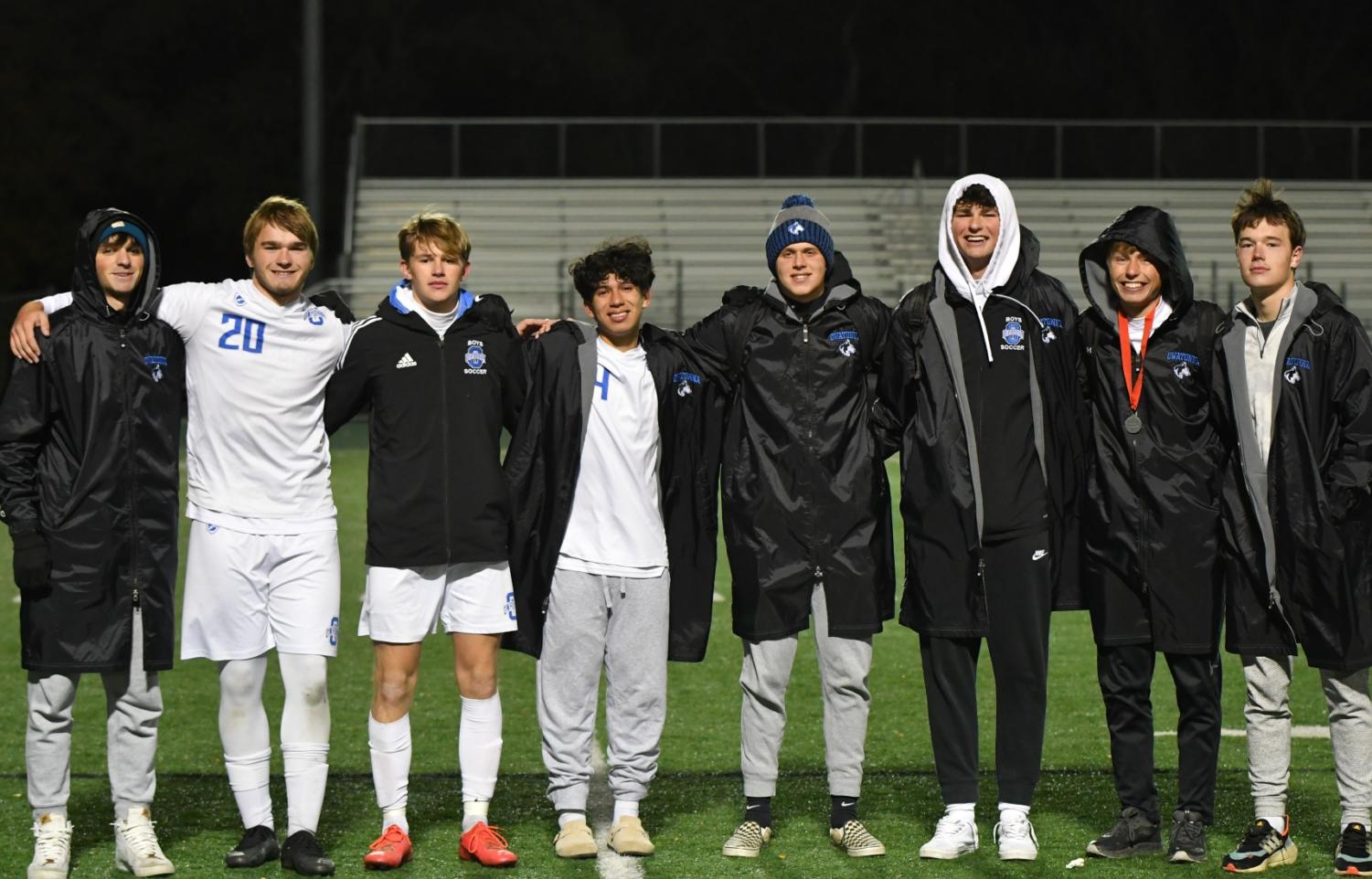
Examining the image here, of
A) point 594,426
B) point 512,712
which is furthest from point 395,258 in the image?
point 594,426

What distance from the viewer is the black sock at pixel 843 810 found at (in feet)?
18.6

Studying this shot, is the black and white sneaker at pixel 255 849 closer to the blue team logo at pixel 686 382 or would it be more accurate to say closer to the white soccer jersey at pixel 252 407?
the white soccer jersey at pixel 252 407

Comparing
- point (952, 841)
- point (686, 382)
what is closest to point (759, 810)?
point (952, 841)

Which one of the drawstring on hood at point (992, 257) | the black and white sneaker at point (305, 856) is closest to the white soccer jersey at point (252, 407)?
the black and white sneaker at point (305, 856)

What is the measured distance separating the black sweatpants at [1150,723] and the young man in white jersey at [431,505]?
1.89m

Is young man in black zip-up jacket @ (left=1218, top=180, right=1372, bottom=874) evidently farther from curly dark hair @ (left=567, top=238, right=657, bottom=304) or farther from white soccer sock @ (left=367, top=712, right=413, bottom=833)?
white soccer sock @ (left=367, top=712, right=413, bottom=833)

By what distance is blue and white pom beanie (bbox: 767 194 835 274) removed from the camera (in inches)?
222

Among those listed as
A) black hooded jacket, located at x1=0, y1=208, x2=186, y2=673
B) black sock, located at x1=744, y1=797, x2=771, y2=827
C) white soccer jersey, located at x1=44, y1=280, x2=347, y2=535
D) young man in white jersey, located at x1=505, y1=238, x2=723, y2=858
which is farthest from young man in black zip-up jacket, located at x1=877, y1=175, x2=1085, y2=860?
black hooded jacket, located at x1=0, y1=208, x2=186, y2=673

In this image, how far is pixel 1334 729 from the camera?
5488 mm

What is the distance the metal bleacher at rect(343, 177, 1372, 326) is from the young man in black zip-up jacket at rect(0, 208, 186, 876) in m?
19.5

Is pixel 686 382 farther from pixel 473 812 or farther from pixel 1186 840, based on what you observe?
pixel 1186 840

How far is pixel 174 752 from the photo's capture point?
7.16m

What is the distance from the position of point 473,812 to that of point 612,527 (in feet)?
3.18

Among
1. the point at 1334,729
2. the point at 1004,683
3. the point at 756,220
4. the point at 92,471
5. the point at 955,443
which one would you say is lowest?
the point at 1334,729
